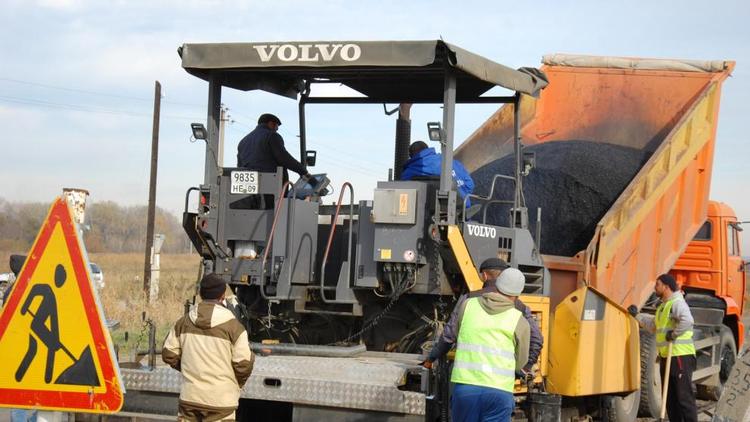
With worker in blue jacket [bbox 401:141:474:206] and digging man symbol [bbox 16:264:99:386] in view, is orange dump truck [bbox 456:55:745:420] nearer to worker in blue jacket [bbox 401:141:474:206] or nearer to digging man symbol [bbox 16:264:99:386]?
worker in blue jacket [bbox 401:141:474:206]

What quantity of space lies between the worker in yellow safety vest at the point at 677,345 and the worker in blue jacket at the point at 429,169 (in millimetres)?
2347

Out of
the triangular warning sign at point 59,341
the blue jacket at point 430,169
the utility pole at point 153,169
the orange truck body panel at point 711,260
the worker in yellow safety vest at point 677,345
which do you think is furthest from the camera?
the utility pole at point 153,169

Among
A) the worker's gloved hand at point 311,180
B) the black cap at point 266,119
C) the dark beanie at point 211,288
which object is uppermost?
the black cap at point 266,119

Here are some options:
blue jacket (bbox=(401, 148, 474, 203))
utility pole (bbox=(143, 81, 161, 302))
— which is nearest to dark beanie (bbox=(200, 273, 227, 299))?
blue jacket (bbox=(401, 148, 474, 203))

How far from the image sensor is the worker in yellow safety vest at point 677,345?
9000 millimetres

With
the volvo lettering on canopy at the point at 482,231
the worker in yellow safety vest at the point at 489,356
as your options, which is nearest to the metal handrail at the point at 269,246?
the volvo lettering on canopy at the point at 482,231

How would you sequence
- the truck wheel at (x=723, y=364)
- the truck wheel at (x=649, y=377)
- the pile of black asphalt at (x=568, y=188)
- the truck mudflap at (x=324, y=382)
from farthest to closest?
the truck wheel at (x=723, y=364) → the truck wheel at (x=649, y=377) → the pile of black asphalt at (x=568, y=188) → the truck mudflap at (x=324, y=382)

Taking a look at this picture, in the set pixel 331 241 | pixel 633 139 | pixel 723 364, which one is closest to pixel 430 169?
pixel 331 241

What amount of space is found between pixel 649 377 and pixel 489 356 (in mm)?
4993

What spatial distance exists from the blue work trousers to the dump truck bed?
2.91 metres

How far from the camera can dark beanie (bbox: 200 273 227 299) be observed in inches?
225

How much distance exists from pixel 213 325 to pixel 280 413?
2058mm

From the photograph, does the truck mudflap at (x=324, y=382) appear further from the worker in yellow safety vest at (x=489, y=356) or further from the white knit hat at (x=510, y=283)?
→ the white knit hat at (x=510, y=283)

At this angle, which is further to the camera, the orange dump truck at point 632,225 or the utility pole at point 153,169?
the utility pole at point 153,169
